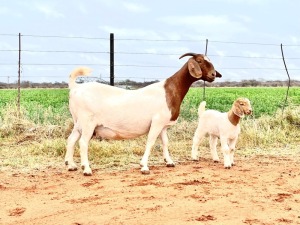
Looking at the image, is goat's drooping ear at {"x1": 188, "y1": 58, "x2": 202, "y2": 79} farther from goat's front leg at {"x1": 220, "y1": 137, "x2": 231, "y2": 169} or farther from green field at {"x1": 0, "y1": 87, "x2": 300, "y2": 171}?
green field at {"x1": 0, "y1": 87, "x2": 300, "y2": 171}

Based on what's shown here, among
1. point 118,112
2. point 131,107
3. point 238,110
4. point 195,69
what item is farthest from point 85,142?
point 238,110

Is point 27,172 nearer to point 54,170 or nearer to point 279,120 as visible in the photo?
point 54,170

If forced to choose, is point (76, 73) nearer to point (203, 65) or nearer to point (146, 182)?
point (203, 65)

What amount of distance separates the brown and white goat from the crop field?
653 millimetres

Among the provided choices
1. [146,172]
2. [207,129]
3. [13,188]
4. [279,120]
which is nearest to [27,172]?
[13,188]

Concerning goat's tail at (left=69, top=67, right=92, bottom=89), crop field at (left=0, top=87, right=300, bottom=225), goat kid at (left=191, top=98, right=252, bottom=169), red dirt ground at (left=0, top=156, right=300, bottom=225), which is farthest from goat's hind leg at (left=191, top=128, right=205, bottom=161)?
goat's tail at (left=69, top=67, right=92, bottom=89)

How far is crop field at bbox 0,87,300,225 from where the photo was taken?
626 cm

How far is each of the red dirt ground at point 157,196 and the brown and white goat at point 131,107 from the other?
642mm

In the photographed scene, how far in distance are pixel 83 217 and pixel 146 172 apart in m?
2.45

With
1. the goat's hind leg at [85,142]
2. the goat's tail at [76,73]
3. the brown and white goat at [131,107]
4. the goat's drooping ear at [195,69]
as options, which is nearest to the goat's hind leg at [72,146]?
the brown and white goat at [131,107]

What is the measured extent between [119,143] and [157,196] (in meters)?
4.53

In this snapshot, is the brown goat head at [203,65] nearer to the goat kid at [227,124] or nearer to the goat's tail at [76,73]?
the goat kid at [227,124]

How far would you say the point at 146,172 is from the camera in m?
8.53

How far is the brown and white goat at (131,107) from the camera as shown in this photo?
8695 millimetres
